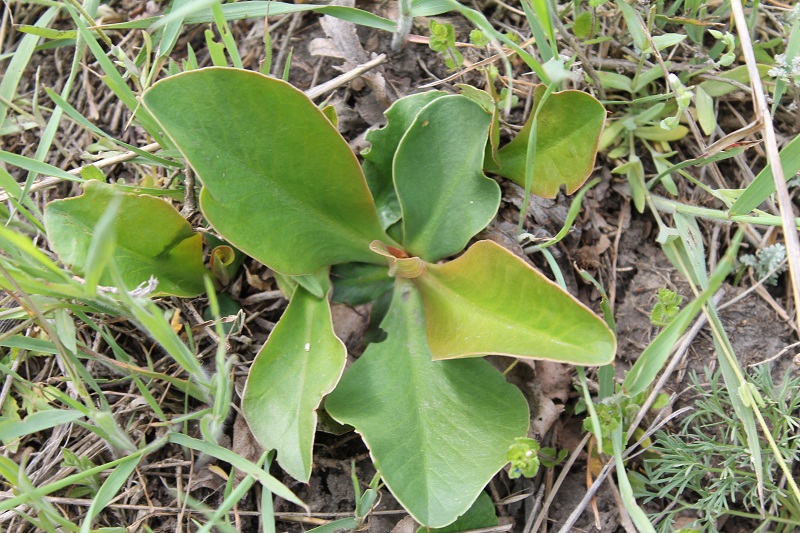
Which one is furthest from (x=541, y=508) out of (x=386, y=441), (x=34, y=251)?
(x=34, y=251)

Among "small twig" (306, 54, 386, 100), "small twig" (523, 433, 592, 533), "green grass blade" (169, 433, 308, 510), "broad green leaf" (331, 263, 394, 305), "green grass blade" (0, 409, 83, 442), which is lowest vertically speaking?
"small twig" (523, 433, 592, 533)

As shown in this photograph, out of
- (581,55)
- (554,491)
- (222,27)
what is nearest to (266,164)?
(222,27)

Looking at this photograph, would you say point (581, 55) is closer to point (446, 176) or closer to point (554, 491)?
point (446, 176)

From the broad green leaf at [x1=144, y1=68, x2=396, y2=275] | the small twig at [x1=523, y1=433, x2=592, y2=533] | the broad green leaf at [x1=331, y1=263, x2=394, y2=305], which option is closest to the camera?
the broad green leaf at [x1=144, y1=68, x2=396, y2=275]

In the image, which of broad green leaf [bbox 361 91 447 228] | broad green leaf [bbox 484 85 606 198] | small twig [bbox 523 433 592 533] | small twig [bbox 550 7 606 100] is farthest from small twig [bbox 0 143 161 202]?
small twig [bbox 523 433 592 533]

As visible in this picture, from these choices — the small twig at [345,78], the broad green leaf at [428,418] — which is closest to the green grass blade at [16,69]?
the small twig at [345,78]

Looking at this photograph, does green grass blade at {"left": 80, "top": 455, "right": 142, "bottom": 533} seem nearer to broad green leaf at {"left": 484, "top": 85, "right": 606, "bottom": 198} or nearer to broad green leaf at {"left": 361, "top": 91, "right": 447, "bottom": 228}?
broad green leaf at {"left": 361, "top": 91, "right": 447, "bottom": 228}
